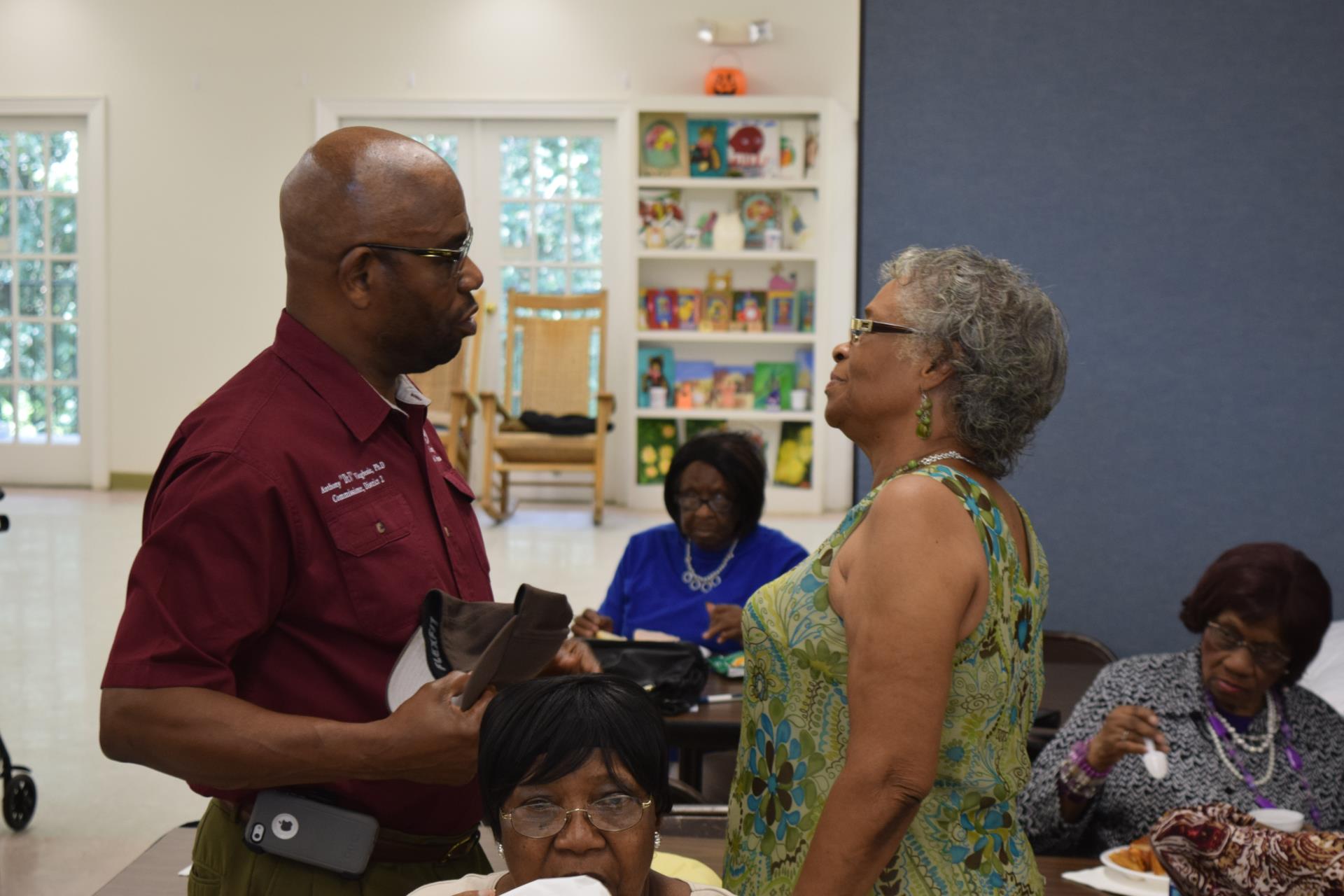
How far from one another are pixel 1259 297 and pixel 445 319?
271 centimetres

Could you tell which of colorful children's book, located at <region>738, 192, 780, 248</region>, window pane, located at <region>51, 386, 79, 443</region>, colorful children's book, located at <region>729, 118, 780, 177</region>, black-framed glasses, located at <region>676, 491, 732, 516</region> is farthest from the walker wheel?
window pane, located at <region>51, 386, 79, 443</region>

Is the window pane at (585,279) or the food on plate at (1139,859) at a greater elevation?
the window pane at (585,279)

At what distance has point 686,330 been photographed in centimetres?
946

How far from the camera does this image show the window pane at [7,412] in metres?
10.1

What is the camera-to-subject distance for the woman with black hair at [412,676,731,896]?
121 centimetres

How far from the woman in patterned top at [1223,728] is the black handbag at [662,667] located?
2.34 feet

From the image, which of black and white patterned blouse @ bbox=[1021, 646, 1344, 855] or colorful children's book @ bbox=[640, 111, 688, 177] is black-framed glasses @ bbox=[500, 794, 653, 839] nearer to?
black and white patterned blouse @ bbox=[1021, 646, 1344, 855]

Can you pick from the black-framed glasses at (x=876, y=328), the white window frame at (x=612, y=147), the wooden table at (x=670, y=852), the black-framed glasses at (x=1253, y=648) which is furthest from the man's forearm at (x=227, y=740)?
the white window frame at (x=612, y=147)

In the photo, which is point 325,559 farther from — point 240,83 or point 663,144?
point 240,83

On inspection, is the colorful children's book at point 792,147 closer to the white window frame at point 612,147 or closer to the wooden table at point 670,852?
the white window frame at point 612,147

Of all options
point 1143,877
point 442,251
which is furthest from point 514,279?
point 442,251

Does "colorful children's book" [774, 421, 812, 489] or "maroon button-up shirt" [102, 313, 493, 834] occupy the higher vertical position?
"maroon button-up shirt" [102, 313, 493, 834]

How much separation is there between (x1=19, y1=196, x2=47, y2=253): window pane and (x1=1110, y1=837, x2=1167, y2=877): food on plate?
9.87m

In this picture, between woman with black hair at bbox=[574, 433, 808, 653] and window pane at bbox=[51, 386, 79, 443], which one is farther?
window pane at bbox=[51, 386, 79, 443]
